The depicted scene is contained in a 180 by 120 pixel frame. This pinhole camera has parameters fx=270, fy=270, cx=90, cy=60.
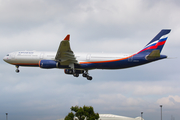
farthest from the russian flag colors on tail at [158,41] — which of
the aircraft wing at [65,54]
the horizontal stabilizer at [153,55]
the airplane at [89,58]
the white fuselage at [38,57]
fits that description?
the aircraft wing at [65,54]

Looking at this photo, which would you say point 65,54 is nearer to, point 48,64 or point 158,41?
point 48,64

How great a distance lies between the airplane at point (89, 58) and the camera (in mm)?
55306

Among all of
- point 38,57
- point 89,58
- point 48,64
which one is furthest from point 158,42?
point 38,57

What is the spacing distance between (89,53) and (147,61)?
1267cm

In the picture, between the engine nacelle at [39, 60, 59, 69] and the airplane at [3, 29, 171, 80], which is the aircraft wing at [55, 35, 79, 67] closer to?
the airplane at [3, 29, 171, 80]

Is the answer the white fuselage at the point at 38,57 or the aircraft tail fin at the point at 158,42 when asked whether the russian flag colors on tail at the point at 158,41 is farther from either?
the white fuselage at the point at 38,57

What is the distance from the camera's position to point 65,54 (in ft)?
181

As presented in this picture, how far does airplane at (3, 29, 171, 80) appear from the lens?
55306 mm

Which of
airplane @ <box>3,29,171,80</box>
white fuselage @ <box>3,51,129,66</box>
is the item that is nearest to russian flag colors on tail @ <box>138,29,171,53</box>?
airplane @ <box>3,29,171,80</box>

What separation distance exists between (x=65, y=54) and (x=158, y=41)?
65.7 ft

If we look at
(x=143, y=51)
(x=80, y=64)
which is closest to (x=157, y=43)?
(x=143, y=51)

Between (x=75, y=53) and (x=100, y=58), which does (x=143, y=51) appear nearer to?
(x=100, y=58)

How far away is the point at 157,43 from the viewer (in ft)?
189

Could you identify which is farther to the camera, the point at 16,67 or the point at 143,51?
the point at 16,67
